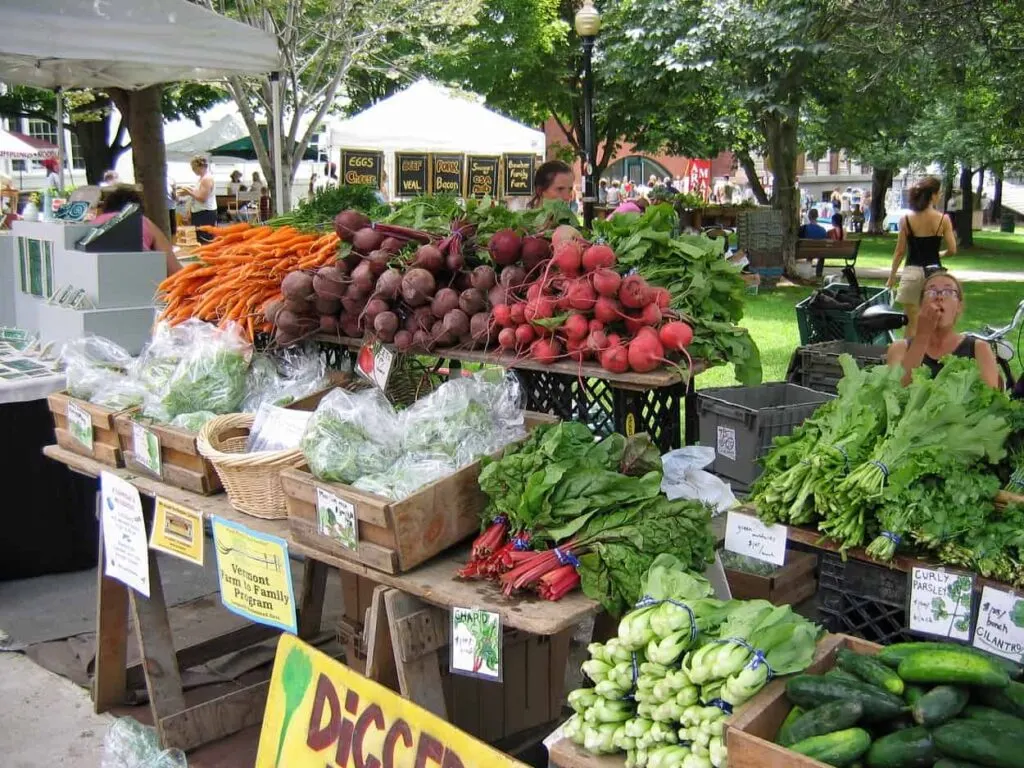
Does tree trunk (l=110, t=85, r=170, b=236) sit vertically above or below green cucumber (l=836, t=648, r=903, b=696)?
above

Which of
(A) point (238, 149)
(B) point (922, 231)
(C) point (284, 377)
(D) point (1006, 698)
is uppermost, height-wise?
(A) point (238, 149)

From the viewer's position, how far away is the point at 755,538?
107 inches

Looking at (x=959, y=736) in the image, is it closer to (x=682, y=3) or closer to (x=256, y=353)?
(x=256, y=353)

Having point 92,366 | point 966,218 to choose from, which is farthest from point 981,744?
point 966,218

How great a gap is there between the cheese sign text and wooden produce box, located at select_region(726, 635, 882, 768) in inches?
18.8

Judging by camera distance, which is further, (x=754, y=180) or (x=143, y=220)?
(x=754, y=180)

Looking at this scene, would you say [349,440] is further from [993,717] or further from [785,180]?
[785,180]

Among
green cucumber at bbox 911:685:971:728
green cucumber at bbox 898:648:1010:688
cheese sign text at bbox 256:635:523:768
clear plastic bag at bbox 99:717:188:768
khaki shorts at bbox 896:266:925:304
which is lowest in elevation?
clear plastic bag at bbox 99:717:188:768

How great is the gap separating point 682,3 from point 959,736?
15.0 m

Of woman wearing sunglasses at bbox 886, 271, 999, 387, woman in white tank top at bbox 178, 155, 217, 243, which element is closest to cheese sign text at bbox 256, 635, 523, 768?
woman wearing sunglasses at bbox 886, 271, 999, 387

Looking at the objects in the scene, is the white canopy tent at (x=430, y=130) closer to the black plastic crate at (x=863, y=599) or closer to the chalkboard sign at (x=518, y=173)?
the chalkboard sign at (x=518, y=173)

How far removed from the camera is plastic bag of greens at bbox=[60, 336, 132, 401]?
3.79 metres

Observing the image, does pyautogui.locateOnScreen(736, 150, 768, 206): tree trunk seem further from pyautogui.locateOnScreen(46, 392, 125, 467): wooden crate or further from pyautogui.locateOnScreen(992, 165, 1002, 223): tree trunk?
pyautogui.locateOnScreen(992, 165, 1002, 223): tree trunk

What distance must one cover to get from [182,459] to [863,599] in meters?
2.17
